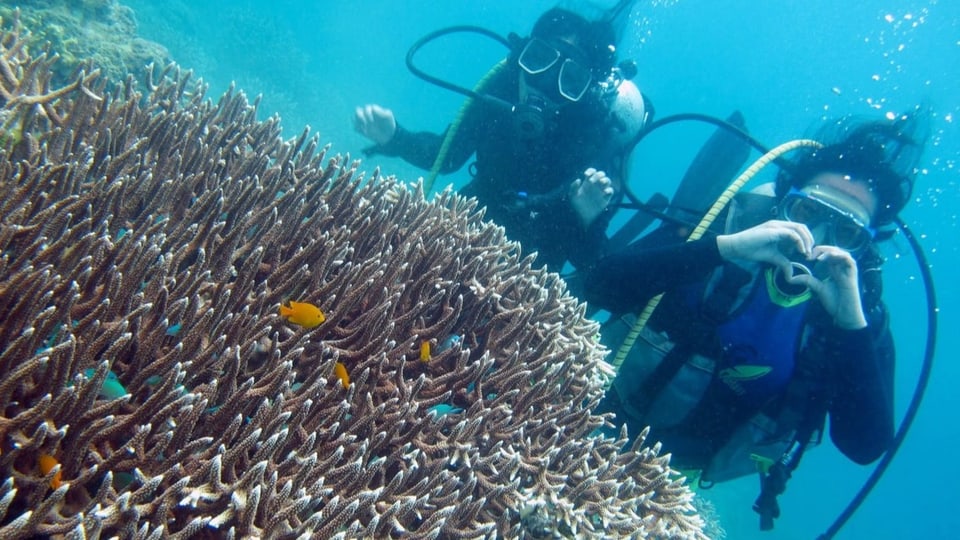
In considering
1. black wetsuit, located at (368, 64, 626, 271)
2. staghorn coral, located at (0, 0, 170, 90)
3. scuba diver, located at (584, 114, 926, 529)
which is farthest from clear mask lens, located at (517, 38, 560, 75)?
staghorn coral, located at (0, 0, 170, 90)

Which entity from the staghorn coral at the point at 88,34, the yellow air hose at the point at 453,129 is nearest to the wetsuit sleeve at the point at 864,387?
the yellow air hose at the point at 453,129

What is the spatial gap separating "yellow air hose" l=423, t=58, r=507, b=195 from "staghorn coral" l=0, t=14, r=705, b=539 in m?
2.46

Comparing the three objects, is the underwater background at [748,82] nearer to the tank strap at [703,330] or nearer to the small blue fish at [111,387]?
the tank strap at [703,330]

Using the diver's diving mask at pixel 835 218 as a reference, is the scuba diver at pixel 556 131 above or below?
above

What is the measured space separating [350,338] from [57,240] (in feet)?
4.14

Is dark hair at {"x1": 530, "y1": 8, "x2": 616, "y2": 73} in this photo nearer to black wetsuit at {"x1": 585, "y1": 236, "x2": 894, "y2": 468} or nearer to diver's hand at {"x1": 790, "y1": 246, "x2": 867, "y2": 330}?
black wetsuit at {"x1": 585, "y1": 236, "x2": 894, "y2": 468}

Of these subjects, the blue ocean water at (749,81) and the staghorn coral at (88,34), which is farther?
the blue ocean water at (749,81)

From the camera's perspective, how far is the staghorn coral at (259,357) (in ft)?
5.24

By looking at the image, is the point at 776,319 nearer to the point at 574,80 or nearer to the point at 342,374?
the point at 574,80

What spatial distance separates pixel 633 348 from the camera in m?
4.66

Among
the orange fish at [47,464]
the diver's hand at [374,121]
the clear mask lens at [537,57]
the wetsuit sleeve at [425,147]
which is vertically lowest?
the orange fish at [47,464]

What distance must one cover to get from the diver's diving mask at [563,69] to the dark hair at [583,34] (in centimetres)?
17

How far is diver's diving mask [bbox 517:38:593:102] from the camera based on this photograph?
571cm

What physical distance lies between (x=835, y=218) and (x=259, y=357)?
410cm
